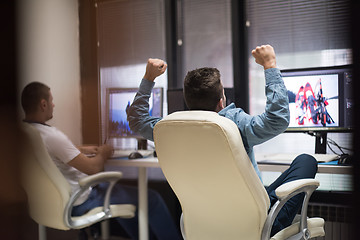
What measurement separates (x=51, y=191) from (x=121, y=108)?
746mm

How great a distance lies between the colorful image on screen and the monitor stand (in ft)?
0.19

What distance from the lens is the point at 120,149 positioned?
2.85 meters

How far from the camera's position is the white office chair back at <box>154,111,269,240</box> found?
60.7 inches

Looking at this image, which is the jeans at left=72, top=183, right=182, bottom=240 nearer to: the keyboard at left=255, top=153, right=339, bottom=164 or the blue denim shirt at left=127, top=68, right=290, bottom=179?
the keyboard at left=255, top=153, right=339, bottom=164

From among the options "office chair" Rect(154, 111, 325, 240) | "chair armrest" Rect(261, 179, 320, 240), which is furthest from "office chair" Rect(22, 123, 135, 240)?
"chair armrest" Rect(261, 179, 320, 240)

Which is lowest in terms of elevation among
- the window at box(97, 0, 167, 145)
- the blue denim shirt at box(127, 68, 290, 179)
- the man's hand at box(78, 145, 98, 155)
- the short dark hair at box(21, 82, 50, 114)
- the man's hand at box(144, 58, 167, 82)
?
the man's hand at box(78, 145, 98, 155)

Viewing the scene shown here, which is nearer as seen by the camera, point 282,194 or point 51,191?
point 282,194

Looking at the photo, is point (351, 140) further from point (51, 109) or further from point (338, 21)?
point (51, 109)

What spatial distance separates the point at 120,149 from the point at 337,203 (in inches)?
55.9

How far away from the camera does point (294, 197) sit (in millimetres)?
1860

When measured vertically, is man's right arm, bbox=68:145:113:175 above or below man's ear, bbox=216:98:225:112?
below

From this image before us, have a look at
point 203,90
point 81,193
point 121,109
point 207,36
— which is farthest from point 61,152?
point 207,36

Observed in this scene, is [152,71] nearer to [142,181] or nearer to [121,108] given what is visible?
[121,108]

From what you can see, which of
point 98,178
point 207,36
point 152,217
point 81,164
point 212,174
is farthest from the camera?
point 207,36
